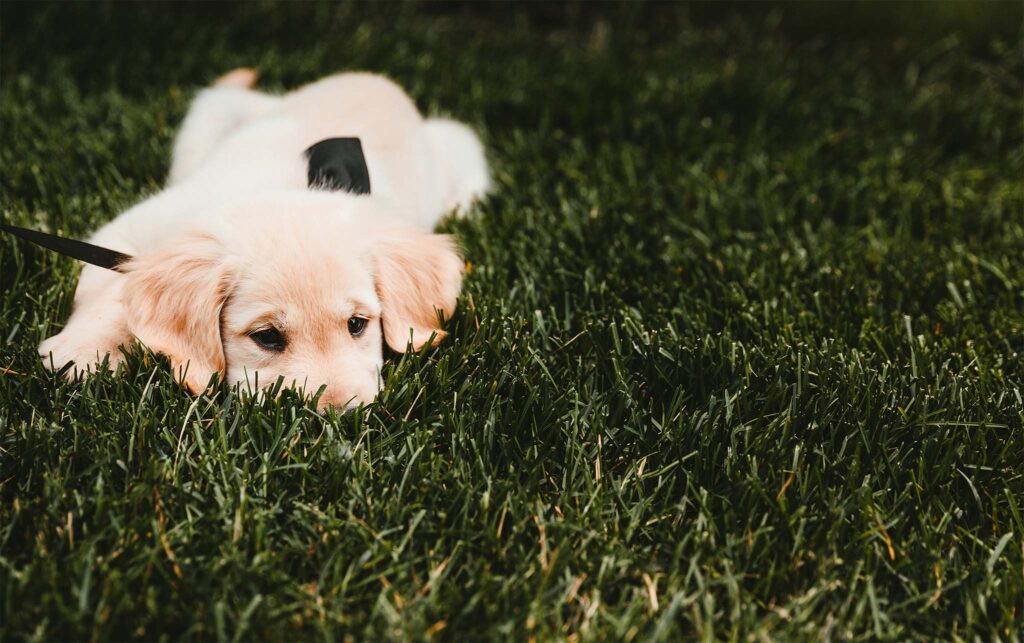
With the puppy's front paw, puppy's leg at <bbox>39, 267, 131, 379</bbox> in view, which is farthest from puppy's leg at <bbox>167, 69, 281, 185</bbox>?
the puppy's front paw

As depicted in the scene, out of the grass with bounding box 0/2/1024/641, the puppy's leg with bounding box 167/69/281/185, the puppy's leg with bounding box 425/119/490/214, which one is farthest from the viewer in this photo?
the puppy's leg with bounding box 425/119/490/214

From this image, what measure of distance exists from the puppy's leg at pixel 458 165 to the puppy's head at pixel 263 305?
1.24 m

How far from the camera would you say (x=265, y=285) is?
82.7 inches

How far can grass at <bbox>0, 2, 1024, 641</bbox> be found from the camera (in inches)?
65.6

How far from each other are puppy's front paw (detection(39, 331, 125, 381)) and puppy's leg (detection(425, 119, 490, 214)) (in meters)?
1.52

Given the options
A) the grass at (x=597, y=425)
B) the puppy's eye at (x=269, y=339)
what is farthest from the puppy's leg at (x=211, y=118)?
the puppy's eye at (x=269, y=339)

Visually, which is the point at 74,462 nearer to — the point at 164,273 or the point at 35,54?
the point at 164,273

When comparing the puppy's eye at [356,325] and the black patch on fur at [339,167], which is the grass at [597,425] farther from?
the black patch on fur at [339,167]

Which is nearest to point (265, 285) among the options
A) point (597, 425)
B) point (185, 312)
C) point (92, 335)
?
point (185, 312)

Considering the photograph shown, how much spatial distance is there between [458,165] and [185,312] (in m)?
1.74

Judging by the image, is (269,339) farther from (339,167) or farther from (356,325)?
(339,167)

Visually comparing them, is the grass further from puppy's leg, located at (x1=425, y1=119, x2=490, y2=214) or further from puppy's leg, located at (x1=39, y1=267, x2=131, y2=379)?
puppy's leg, located at (x1=425, y1=119, x2=490, y2=214)

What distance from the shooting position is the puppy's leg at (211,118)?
3.36 m

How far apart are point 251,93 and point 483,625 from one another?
113 inches
